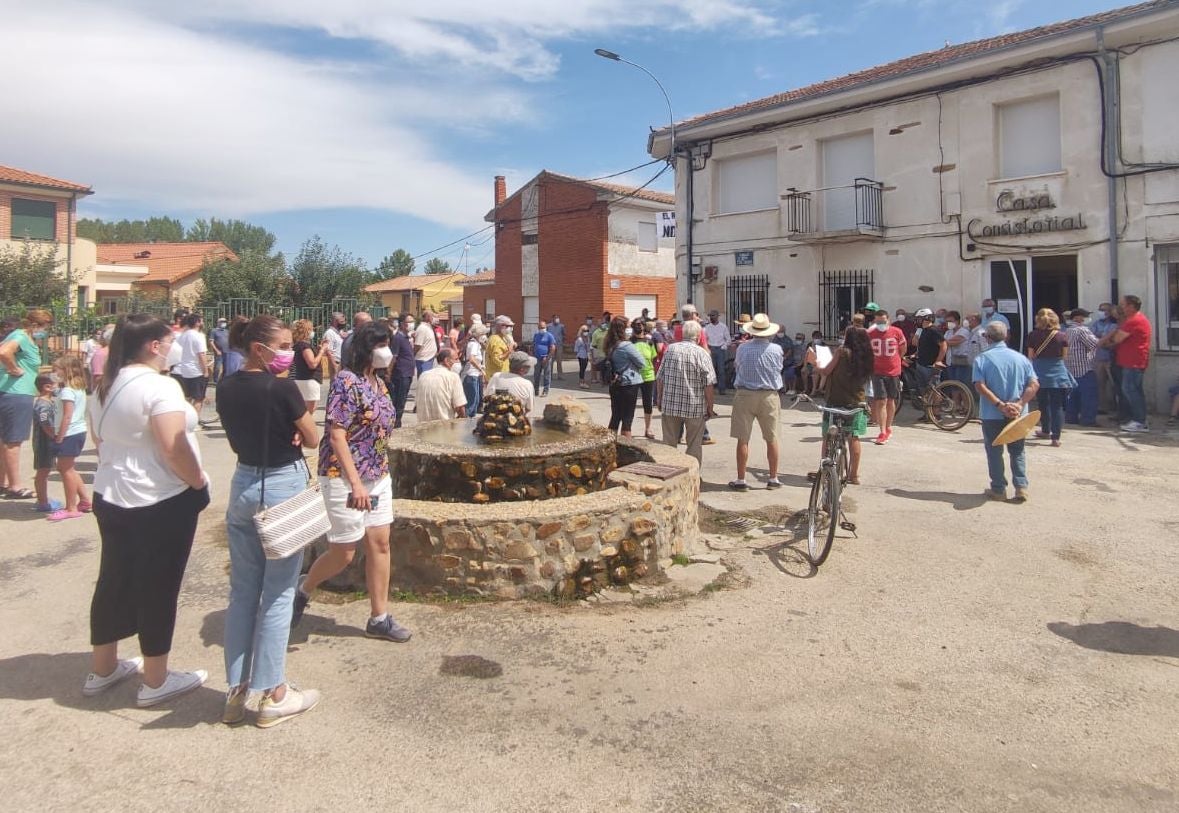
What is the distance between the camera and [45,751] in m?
3.25

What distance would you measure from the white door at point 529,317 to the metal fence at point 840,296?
14903 mm

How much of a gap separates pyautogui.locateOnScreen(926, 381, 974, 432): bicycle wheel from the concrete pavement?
575cm

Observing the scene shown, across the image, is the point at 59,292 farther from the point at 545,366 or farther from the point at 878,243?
the point at 878,243

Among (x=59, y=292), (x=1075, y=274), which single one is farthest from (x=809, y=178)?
(x=59, y=292)

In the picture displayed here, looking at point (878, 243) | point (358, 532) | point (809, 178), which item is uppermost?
point (809, 178)

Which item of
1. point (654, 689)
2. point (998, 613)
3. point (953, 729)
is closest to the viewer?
point (953, 729)

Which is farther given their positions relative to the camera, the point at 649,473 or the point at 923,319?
the point at 923,319

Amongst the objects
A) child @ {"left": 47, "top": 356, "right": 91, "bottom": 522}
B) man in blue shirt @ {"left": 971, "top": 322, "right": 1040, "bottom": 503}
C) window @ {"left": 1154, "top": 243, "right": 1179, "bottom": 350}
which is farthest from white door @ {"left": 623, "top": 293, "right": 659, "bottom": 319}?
child @ {"left": 47, "top": 356, "right": 91, "bottom": 522}

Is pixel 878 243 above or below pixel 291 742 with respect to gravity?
above

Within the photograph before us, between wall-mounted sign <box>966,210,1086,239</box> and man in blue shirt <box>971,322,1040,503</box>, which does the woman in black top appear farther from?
wall-mounted sign <box>966,210,1086,239</box>

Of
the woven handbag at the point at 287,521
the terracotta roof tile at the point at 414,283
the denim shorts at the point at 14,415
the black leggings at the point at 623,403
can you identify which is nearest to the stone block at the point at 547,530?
the woven handbag at the point at 287,521

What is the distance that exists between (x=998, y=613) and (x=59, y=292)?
2939 cm

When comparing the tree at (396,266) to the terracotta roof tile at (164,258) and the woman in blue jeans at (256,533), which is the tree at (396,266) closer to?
the terracotta roof tile at (164,258)

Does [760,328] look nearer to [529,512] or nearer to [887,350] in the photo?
[887,350]
